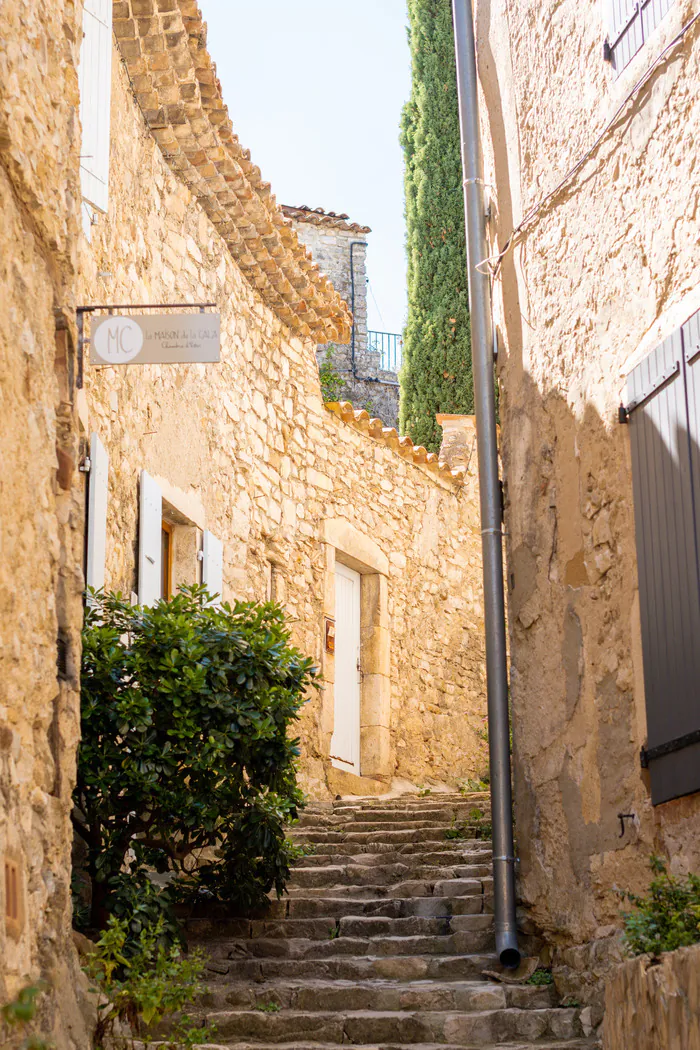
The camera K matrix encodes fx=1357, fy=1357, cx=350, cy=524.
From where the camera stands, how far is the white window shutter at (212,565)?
29.3 feet

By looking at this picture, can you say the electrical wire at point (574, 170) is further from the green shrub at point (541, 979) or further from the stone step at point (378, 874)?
the green shrub at point (541, 979)

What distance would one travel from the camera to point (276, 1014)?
542 cm

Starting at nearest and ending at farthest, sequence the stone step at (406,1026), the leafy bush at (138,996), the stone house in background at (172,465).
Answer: the stone house in background at (172,465), the leafy bush at (138,996), the stone step at (406,1026)

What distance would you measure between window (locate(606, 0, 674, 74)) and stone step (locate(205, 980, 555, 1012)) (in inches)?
154

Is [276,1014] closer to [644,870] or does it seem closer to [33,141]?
[644,870]

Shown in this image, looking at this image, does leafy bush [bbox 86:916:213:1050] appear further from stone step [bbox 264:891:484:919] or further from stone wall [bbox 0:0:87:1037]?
stone step [bbox 264:891:484:919]

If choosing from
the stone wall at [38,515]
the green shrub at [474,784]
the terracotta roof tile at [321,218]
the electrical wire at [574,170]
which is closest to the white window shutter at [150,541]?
the electrical wire at [574,170]

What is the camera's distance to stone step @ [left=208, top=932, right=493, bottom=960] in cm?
627

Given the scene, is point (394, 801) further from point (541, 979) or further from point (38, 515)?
point (38, 515)

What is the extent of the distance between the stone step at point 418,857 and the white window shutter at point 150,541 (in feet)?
5.70

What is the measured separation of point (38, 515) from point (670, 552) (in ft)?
7.56

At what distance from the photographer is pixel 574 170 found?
6.07 m

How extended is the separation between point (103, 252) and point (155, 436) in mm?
1286

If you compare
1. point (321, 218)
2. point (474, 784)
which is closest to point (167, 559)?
point (474, 784)
